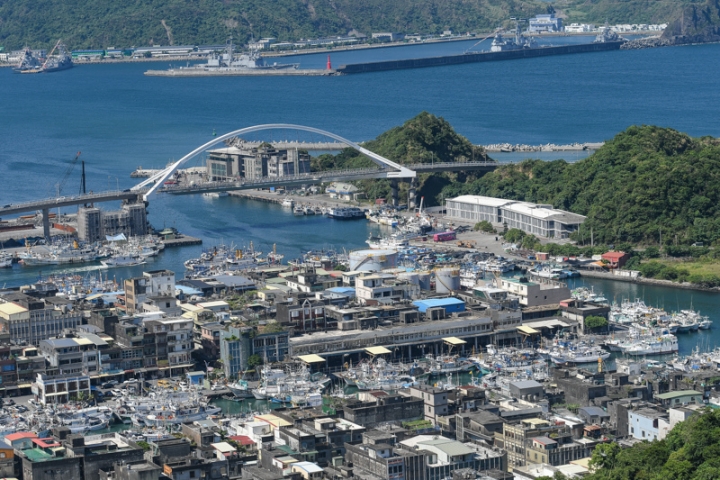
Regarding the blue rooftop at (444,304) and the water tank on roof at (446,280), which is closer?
the blue rooftop at (444,304)

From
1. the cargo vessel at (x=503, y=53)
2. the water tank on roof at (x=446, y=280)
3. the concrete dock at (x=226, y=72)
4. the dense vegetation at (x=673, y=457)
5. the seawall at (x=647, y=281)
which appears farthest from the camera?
the cargo vessel at (x=503, y=53)

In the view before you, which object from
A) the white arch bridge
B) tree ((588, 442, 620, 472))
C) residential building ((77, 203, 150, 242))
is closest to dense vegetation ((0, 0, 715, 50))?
the white arch bridge

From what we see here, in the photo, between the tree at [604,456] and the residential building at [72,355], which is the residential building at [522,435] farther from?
the residential building at [72,355]

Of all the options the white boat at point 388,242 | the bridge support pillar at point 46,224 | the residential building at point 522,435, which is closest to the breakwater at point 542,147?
the white boat at point 388,242

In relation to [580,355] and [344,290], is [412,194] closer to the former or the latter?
[344,290]

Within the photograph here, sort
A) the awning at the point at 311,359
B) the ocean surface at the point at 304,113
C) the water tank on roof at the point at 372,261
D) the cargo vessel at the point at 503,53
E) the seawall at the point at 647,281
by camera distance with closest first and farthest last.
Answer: the awning at the point at 311,359 → the water tank on roof at the point at 372,261 → the seawall at the point at 647,281 → the ocean surface at the point at 304,113 → the cargo vessel at the point at 503,53

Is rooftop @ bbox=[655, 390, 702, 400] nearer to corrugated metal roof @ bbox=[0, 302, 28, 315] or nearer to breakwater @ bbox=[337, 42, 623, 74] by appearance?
corrugated metal roof @ bbox=[0, 302, 28, 315]

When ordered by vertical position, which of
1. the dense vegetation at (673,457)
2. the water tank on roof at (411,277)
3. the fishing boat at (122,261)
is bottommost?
the dense vegetation at (673,457)
